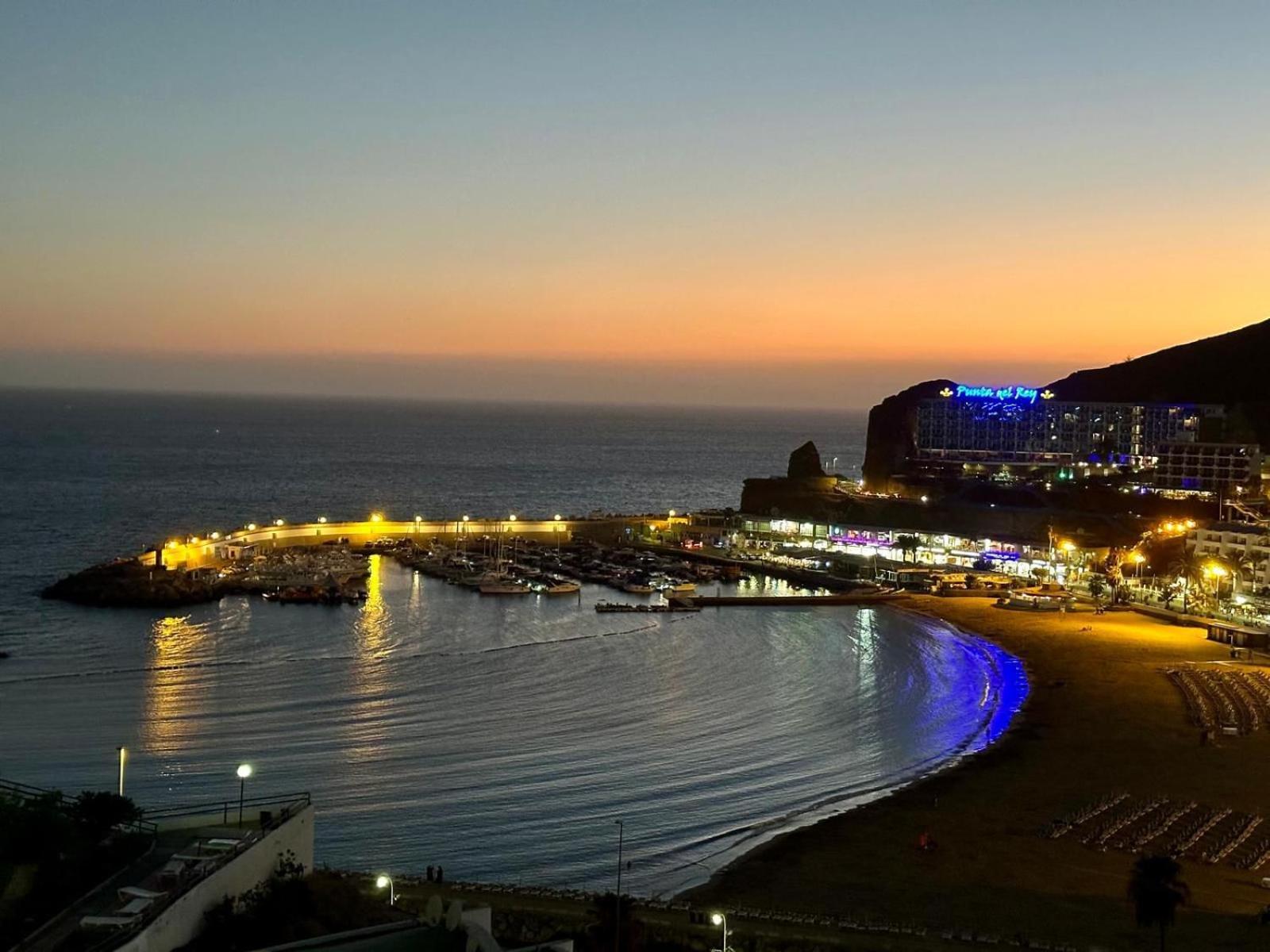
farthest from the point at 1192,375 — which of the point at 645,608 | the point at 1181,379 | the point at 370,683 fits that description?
the point at 370,683

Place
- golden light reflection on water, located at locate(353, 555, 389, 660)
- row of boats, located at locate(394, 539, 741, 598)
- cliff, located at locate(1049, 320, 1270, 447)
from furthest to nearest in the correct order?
cliff, located at locate(1049, 320, 1270, 447) → row of boats, located at locate(394, 539, 741, 598) → golden light reflection on water, located at locate(353, 555, 389, 660)

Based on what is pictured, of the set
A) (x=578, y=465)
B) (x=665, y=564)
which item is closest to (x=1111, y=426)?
(x=665, y=564)

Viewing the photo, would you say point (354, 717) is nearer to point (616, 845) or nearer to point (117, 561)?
point (616, 845)

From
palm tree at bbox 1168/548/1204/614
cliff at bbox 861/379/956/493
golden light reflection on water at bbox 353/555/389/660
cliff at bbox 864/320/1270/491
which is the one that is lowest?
golden light reflection on water at bbox 353/555/389/660

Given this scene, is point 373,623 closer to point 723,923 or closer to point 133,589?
point 133,589

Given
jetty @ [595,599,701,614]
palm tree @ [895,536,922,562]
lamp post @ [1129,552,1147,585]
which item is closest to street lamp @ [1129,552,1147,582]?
lamp post @ [1129,552,1147,585]

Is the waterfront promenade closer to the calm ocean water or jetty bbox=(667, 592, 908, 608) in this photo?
the calm ocean water
